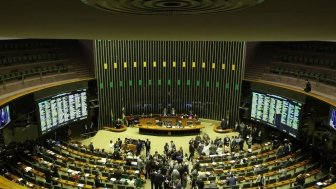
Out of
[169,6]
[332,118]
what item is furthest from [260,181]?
[169,6]

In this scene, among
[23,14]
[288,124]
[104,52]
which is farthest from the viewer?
[104,52]

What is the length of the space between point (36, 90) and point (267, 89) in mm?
12497

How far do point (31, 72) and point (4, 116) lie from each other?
475cm

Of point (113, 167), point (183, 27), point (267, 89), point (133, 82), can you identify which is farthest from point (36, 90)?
point (183, 27)

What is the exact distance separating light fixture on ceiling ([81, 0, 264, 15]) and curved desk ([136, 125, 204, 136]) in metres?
17.1

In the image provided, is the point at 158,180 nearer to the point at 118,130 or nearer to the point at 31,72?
the point at 118,130

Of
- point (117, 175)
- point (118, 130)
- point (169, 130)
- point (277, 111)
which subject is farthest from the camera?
point (118, 130)

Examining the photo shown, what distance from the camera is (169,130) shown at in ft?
63.2

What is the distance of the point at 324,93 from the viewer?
578 inches

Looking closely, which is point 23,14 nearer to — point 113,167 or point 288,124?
point 113,167

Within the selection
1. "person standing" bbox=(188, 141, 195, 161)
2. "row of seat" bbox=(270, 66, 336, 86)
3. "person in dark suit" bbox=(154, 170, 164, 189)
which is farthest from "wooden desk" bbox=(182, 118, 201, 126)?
"person in dark suit" bbox=(154, 170, 164, 189)

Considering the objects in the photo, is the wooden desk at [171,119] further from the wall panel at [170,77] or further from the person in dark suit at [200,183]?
the person in dark suit at [200,183]

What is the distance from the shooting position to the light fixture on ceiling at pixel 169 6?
1946mm

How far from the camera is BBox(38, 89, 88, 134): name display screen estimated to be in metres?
16.0
